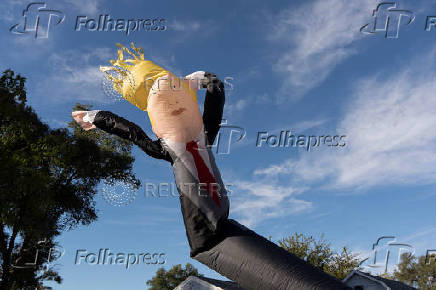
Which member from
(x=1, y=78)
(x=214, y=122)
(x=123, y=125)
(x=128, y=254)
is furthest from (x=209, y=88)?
(x=1, y=78)

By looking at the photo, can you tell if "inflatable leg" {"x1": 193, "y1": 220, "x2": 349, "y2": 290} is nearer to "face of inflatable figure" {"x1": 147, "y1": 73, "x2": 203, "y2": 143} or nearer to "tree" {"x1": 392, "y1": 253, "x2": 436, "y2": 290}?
"face of inflatable figure" {"x1": 147, "y1": 73, "x2": 203, "y2": 143}

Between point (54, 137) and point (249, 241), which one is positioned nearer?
point (249, 241)

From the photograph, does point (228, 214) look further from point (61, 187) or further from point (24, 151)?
point (61, 187)

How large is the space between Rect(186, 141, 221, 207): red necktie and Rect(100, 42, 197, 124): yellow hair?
54 cm

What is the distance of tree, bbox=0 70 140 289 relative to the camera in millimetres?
15484

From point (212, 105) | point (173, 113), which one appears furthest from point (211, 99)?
point (173, 113)

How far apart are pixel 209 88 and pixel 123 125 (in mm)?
912

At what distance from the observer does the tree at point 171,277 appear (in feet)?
113

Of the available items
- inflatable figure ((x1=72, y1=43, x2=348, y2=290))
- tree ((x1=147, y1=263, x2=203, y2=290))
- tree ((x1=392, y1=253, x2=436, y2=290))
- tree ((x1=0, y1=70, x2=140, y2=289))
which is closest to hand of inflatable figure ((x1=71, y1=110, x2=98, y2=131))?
inflatable figure ((x1=72, y1=43, x2=348, y2=290))

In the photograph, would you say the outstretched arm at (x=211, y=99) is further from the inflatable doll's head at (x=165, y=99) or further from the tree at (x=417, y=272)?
the tree at (x=417, y=272)

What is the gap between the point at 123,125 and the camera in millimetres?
3850

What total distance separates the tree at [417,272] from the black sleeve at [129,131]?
43.9 m

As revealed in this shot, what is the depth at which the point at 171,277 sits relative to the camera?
115 feet

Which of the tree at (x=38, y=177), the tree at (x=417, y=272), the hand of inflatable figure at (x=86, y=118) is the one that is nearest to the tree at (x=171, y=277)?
the tree at (x=38, y=177)
